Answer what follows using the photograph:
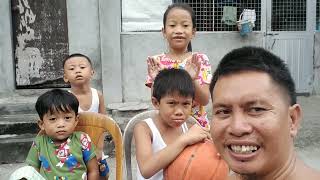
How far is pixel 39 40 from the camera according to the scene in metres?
5.98

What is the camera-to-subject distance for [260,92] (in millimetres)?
1159

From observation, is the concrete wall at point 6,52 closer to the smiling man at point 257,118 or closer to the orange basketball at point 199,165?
the orange basketball at point 199,165

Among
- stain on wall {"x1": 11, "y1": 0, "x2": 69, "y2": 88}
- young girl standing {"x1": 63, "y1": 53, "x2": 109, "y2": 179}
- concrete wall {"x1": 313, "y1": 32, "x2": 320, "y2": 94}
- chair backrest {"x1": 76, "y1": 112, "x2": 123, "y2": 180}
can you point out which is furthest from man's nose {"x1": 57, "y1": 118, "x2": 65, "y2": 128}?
concrete wall {"x1": 313, "y1": 32, "x2": 320, "y2": 94}

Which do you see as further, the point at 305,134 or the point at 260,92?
the point at 305,134

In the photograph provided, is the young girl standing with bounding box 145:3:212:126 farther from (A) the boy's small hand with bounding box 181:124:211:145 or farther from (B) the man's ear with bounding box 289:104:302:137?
(B) the man's ear with bounding box 289:104:302:137

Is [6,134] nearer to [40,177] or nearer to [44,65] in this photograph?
[44,65]

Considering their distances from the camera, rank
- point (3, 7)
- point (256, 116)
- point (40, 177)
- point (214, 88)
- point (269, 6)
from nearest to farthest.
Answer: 1. point (256, 116)
2. point (214, 88)
3. point (40, 177)
4. point (3, 7)
5. point (269, 6)

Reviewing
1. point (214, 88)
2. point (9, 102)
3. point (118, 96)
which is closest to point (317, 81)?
point (118, 96)

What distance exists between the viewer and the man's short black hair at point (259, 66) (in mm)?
1194

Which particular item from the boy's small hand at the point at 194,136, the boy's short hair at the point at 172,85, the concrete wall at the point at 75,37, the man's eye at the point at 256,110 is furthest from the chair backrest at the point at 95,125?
the concrete wall at the point at 75,37

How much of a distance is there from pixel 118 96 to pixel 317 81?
3655 mm

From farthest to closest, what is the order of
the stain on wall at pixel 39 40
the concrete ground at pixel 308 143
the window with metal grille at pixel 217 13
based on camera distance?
1. the window with metal grille at pixel 217 13
2. the stain on wall at pixel 39 40
3. the concrete ground at pixel 308 143

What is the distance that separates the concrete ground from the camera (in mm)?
4430

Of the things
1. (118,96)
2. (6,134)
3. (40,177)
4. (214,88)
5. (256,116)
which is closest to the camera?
(256,116)
